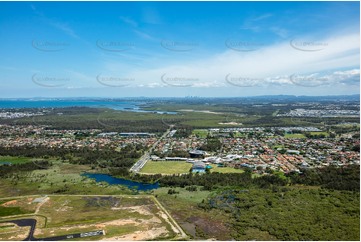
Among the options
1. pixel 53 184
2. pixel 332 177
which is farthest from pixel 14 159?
pixel 332 177

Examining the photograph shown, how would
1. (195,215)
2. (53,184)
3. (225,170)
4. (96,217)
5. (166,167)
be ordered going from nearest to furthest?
(96,217) → (195,215) → (53,184) → (225,170) → (166,167)

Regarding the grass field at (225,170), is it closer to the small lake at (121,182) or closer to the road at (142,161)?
the small lake at (121,182)

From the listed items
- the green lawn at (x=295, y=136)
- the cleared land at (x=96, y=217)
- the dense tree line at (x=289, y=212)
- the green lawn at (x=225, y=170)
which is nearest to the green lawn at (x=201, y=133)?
the green lawn at (x=295, y=136)

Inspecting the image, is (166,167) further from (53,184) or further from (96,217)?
(96,217)

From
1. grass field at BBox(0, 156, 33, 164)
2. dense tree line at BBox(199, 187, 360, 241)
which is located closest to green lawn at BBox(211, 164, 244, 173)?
dense tree line at BBox(199, 187, 360, 241)

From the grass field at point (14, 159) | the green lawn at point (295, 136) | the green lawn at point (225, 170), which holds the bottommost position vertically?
the green lawn at point (225, 170)

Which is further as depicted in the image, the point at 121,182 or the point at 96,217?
the point at 121,182

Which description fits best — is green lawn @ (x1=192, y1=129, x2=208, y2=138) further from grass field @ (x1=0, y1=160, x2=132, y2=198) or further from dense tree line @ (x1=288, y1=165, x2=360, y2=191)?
grass field @ (x1=0, y1=160, x2=132, y2=198)
